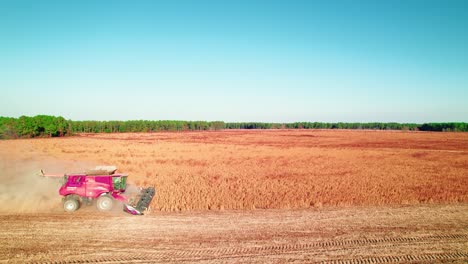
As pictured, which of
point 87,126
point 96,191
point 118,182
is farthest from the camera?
point 87,126

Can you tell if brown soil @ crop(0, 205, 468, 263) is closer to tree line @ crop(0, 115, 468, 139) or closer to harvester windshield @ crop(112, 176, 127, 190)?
harvester windshield @ crop(112, 176, 127, 190)

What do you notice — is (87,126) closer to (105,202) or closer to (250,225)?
(105,202)

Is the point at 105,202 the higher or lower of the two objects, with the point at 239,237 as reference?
higher

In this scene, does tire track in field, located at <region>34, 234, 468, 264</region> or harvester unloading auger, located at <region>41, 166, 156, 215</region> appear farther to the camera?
harvester unloading auger, located at <region>41, 166, 156, 215</region>

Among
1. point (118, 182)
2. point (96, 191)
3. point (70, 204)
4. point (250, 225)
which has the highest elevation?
point (118, 182)

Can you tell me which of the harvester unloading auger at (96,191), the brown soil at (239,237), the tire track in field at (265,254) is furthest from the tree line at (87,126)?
the tire track in field at (265,254)

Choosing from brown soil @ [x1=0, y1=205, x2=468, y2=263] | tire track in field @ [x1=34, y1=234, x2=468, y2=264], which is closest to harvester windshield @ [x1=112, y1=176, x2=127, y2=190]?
brown soil @ [x1=0, y1=205, x2=468, y2=263]

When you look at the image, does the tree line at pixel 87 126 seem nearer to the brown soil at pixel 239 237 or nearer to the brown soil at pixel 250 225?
the brown soil at pixel 250 225

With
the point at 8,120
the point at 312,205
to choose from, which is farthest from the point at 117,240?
the point at 8,120

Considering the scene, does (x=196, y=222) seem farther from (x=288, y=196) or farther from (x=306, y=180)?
(x=306, y=180)

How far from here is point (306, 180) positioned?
22.2 m

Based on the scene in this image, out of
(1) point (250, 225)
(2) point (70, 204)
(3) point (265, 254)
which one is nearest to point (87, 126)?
(2) point (70, 204)

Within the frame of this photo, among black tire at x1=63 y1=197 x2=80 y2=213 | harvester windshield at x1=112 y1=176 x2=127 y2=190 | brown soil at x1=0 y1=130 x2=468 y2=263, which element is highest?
harvester windshield at x1=112 y1=176 x2=127 y2=190

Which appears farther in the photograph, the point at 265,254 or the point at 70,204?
the point at 70,204
